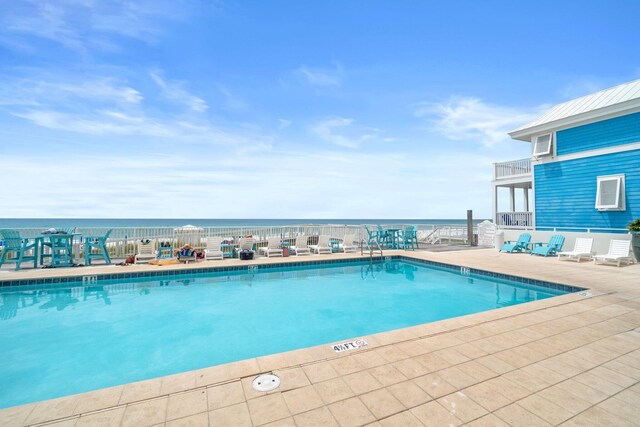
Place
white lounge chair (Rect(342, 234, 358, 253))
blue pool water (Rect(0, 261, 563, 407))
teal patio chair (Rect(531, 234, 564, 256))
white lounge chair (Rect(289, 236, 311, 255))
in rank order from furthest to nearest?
white lounge chair (Rect(342, 234, 358, 253)) < white lounge chair (Rect(289, 236, 311, 255)) < teal patio chair (Rect(531, 234, 564, 256)) < blue pool water (Rect(0, 261, 563, 407))

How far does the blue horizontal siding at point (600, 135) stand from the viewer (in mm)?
9781

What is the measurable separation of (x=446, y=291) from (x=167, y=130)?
12245 millimetres

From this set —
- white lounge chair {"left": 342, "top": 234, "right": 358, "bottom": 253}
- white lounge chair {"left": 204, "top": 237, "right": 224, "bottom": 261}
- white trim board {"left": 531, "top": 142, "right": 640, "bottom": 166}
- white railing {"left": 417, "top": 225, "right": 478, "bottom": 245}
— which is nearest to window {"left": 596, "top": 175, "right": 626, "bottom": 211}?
white trim board {"left": 531, "top": 142, "right": 640, "bottom": 166}

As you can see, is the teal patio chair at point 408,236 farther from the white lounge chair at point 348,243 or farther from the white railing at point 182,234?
the white lounge chair at point 348,243

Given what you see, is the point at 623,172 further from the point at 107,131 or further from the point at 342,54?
the point at 107,131

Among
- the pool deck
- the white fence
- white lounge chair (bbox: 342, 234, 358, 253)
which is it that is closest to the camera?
the pool deck

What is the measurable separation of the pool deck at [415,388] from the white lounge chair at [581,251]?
6.92 meters

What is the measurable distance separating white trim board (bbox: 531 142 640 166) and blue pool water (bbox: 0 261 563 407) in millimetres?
7348

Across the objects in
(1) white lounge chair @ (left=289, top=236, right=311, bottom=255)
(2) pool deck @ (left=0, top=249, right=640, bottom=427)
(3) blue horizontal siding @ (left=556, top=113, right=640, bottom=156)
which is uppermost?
(3) blue horizontal siding @ (left=556, top=113, right=640, bottom=156)

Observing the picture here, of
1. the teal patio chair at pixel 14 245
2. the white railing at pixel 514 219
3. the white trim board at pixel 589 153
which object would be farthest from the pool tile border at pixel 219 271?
the white trim board at pixel 589 153

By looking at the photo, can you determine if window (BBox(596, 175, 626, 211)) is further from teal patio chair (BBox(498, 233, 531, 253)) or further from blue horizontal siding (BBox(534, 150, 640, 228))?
teal patio chair (BBox(498, 233, 531, 253))

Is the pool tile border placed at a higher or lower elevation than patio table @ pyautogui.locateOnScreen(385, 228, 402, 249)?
lower

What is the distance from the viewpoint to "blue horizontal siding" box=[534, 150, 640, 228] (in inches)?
385

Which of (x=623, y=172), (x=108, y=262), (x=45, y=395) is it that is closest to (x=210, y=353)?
(x=45, y=395)
